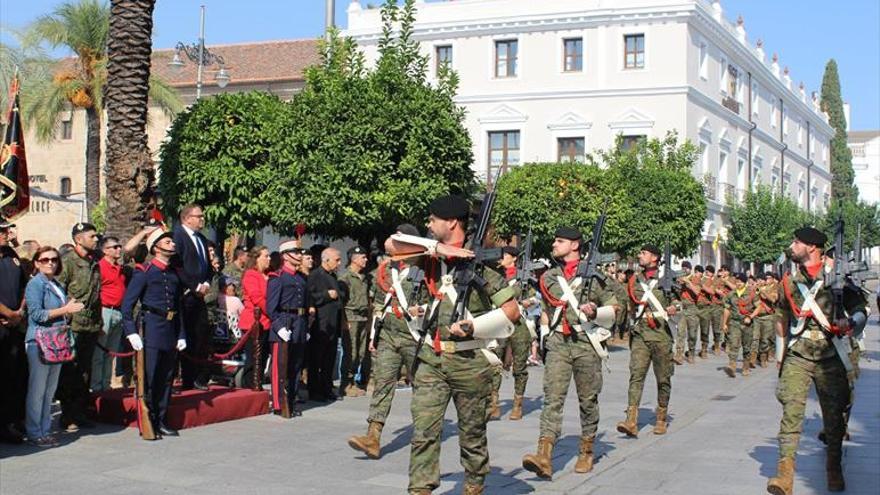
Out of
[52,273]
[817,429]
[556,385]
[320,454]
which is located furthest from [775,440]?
[52,273]

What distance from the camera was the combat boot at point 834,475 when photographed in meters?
8.45

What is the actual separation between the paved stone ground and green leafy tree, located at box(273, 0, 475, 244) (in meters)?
6.47

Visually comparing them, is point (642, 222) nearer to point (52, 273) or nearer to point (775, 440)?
point (775, 440)

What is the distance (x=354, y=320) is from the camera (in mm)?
13867

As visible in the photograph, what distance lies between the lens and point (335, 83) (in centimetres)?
1953

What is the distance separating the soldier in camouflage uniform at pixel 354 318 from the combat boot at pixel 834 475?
22.5 ft

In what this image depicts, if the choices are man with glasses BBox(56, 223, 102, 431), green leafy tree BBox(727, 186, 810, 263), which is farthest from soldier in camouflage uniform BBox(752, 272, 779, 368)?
green leafy tree BBox(727, 186, 810, 263)

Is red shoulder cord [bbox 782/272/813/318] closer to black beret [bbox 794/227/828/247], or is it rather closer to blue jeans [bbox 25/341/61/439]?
black beret [bbox 794/227/828/247]

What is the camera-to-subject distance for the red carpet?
10.4m

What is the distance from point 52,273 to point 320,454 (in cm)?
298

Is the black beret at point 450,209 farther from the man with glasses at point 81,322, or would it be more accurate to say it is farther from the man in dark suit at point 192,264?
the man with glasses at point 81,322

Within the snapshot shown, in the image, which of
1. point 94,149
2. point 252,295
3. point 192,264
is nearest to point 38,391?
point 192,264

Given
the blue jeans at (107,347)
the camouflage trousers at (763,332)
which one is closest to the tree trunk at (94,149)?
the camouflage trousers at (763,332)

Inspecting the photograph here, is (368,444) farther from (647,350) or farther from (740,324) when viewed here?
(740,324)
